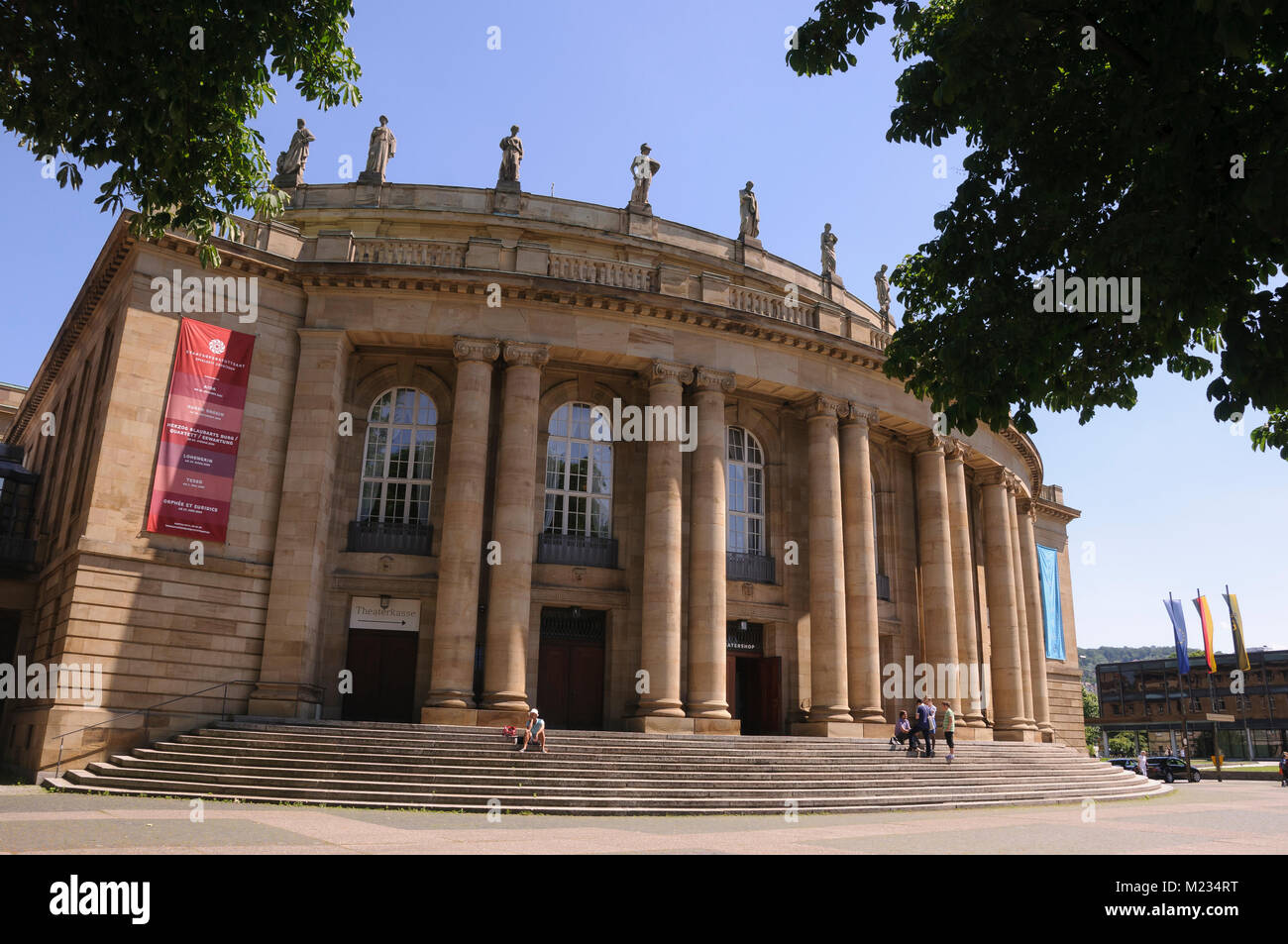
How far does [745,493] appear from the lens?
30078 millimetres

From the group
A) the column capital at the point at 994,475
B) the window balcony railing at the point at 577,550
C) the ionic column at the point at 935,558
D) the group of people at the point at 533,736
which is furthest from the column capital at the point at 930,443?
the group of people at the point at 533,736

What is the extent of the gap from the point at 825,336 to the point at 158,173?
2165 cm

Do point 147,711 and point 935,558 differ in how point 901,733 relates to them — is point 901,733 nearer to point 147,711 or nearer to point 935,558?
point 935,558

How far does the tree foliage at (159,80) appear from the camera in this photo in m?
9.45

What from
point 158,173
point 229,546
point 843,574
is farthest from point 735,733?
point 158,173

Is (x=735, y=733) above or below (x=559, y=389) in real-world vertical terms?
below

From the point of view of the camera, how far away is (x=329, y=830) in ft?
39.3

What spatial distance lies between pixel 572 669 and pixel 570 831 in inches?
541

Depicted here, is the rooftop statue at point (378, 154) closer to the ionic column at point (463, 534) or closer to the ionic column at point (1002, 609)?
the ionic column at point (463, 534)

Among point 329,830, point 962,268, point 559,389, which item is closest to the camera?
point 962,268

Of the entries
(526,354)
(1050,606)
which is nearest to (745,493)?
(526,354)

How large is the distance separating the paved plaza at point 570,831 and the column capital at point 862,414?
14.1m

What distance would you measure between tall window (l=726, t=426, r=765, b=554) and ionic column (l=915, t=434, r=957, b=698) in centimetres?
655

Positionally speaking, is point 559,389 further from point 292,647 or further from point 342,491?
point 292,647
